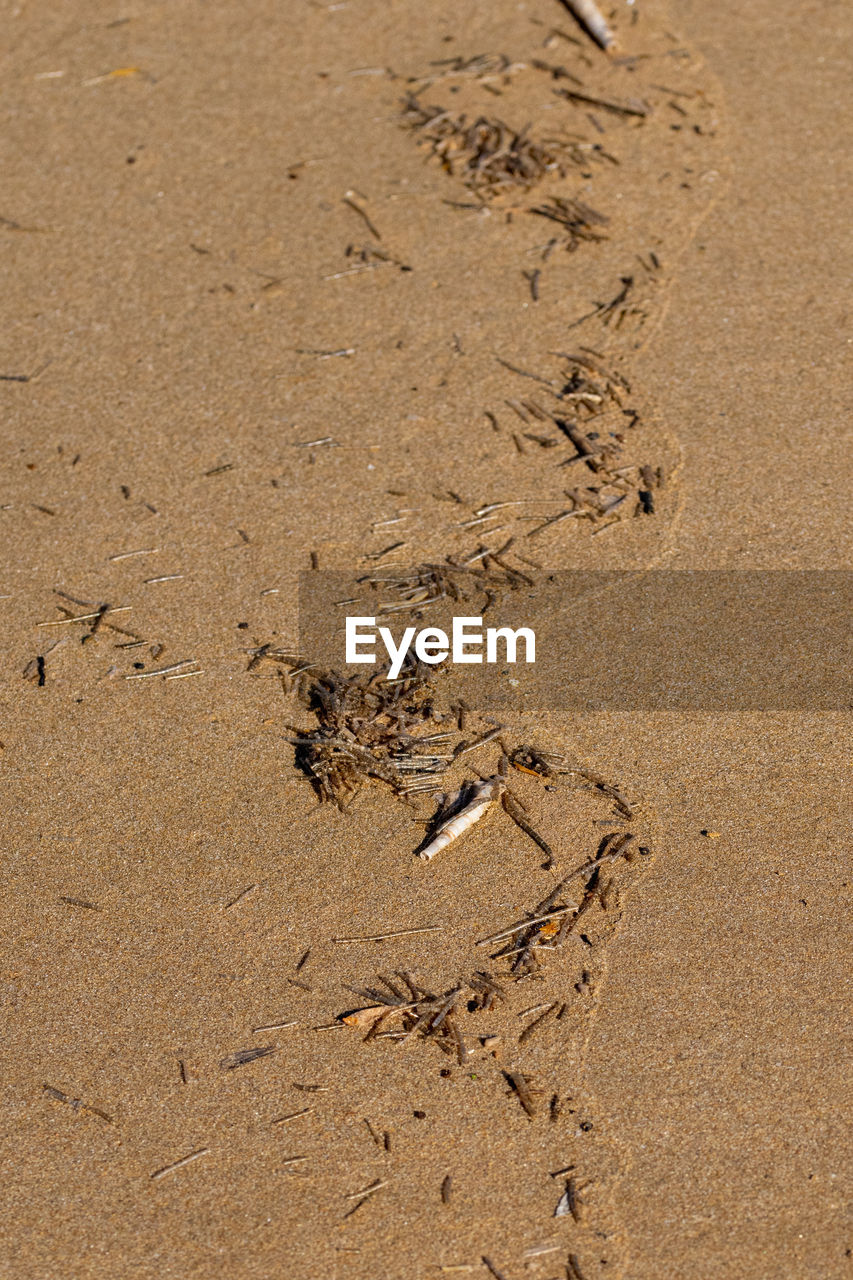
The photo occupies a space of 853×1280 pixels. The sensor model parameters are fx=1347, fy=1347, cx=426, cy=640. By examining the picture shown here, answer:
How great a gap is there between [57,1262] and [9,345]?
313cm

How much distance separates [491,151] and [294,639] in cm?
248

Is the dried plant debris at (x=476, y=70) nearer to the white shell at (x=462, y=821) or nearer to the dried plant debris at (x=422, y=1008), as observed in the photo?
the white shell at (x=462, y=821)

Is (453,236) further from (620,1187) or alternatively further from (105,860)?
(620,1187)

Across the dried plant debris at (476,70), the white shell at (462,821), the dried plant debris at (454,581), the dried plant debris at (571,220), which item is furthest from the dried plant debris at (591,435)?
the dried plant debris at (476,70)

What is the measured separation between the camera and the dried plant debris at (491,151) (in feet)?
16.6

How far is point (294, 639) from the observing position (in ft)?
12.0

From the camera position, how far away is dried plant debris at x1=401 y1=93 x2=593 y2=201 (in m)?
5.07

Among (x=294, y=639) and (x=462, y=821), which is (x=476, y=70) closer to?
(x=294, y=639)

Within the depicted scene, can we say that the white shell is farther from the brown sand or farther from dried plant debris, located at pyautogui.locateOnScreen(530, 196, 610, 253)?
dried plant debris, located at pyautogui.locateOnScreen(530, 196, 610, 253)

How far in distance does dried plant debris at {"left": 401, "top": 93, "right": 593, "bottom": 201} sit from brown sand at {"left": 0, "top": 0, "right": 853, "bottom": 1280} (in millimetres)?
81

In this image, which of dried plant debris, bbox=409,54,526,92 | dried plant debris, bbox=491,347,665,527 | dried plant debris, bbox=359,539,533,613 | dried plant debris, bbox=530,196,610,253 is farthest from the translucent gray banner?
dried plant debris, bbox=409,54,526,92

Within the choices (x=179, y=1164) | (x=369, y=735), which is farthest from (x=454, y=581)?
(x=179, y=1164)

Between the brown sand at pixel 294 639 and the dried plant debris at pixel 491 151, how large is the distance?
3.2 inches

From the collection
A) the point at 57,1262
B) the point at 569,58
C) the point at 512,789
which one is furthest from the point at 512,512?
the point at 569,58
